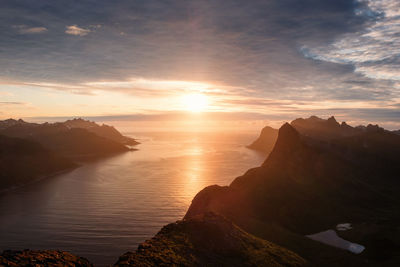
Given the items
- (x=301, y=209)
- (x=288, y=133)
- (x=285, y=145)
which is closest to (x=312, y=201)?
Answer: (x=301, y=209)

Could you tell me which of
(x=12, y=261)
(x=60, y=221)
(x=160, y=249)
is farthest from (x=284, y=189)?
(x=12, y=261)

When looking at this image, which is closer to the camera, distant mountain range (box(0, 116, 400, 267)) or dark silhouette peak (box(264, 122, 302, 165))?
distant mountain range (box(0, 116, 400, 267))

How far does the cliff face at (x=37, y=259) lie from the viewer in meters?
32.2

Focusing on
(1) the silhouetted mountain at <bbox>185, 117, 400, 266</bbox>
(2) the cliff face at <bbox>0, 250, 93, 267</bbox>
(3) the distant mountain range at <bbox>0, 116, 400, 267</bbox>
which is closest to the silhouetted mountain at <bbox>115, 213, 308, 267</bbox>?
(3) the distant mountain range at <bbox>0, 116, 400, 267</bbox>

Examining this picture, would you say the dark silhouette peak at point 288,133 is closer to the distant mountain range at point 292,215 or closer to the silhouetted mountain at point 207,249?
the distant mountain range at point 292,215

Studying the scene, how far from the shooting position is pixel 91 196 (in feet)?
496

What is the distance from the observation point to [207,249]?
55125 mm

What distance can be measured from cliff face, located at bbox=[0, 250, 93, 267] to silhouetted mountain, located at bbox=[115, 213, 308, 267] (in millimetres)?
8443

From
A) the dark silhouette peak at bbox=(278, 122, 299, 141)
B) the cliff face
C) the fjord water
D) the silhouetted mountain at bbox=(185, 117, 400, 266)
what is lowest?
the fjord water

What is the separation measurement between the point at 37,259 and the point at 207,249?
30506mm

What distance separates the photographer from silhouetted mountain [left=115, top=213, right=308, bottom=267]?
4791 cm

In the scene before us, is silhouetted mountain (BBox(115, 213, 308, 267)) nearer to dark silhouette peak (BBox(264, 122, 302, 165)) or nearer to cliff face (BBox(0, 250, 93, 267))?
cliff face (BBox(0, 250, 93, 267))

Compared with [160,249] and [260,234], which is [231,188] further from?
[160,249]

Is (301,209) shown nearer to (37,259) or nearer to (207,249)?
(207,249)
